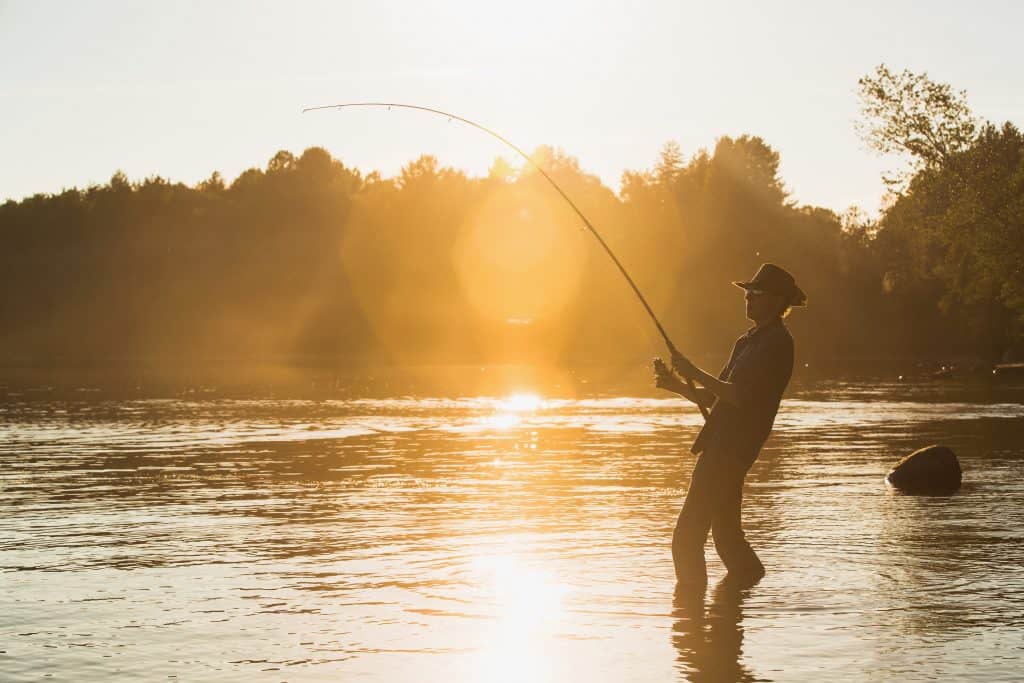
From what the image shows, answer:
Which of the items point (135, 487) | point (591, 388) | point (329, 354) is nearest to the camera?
point (135, 487)

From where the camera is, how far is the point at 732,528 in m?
10.6

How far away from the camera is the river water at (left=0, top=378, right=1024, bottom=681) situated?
887 cm

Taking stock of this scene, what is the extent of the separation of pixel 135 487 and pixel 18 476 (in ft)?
8.03

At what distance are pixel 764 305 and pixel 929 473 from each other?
871cm

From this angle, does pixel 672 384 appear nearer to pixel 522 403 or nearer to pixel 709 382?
pixel 709 382

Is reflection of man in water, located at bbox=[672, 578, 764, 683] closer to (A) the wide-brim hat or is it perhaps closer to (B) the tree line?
(A) the wide-brim hat

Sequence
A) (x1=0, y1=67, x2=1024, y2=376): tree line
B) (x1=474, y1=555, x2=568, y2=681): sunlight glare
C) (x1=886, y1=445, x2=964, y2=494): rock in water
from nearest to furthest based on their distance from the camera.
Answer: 1. (x1=474, y1=555, x2=568, y2=681): sunlight glare
2. (x1=886, y1=445, x2=964, y2=494): rock in water
3. (x1=0, y1=67, x2=1024, y2=376): tree line

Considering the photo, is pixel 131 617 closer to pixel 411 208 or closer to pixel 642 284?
pixel 642 284

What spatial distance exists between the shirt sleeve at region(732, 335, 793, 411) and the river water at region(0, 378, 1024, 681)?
1399 millimetres

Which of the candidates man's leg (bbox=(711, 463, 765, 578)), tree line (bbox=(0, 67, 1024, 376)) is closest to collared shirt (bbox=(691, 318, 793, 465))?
man's leg (bbox=(711, 463, 765, 578))

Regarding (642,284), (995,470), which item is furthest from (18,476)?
(642,284)

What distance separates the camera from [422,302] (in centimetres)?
11775

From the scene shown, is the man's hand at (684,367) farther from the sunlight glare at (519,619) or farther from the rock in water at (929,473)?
the rock in water at (929,473)

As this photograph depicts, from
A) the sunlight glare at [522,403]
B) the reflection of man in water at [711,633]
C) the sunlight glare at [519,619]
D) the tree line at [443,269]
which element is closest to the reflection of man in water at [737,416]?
the reflection of man in water at [711,633]
